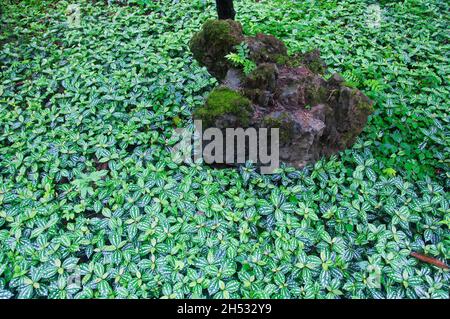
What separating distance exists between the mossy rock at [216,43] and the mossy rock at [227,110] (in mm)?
777

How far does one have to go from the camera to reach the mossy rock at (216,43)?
4.54 metres

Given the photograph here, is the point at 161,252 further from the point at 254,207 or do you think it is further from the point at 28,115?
the point at 28,115

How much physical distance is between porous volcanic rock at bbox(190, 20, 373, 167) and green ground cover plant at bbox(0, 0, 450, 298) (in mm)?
266

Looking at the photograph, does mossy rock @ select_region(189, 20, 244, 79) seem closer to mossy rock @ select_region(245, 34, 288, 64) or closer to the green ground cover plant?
mossy rock @ select_region(245, 34, 288, 64)

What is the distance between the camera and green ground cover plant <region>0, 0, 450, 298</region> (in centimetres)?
331

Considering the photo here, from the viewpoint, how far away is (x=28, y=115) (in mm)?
4887

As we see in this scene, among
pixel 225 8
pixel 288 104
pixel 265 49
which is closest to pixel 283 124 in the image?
pixel 288 104

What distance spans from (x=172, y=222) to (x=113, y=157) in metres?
1.13

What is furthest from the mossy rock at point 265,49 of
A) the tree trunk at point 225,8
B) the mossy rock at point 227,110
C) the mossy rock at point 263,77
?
the tree trunk at point 225,8

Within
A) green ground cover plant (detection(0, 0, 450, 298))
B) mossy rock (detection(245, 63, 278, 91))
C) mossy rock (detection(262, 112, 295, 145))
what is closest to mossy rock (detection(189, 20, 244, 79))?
green ground cover plant (detection(0, 0, 450, 298))

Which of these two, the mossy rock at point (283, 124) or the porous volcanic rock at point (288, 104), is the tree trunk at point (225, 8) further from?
the mossy rock at point (283, 124)
